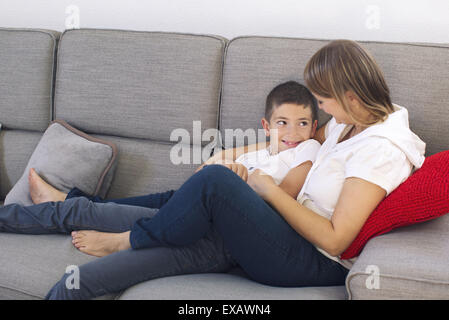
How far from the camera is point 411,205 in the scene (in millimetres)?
1132

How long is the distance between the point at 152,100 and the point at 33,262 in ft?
2.42

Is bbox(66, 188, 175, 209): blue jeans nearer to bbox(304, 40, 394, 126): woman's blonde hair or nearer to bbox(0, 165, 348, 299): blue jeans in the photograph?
bbox(0, 165, 348, 299): blue jeans

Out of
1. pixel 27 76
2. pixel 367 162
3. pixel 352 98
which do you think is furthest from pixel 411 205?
pixel 27 76

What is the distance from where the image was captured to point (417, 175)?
1207 millimetres

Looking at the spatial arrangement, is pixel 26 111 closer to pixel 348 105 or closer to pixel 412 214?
pixel 348 105

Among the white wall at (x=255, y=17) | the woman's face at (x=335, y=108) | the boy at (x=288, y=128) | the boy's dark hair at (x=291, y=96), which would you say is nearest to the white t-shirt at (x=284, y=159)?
the boy at (x=288, y=128)

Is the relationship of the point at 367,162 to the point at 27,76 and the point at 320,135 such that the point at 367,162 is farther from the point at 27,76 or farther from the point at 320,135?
the point at 27,76

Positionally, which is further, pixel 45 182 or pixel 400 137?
pixel 45 182

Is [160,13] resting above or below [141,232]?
above

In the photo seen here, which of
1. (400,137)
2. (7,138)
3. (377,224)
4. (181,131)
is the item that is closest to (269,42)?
(181,131)

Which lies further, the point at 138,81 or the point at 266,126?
the point at 138,81

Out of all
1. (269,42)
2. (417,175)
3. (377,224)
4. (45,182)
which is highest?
(269,42)

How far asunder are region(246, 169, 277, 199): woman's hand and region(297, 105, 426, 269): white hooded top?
0.35 ft

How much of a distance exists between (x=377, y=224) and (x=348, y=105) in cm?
32
